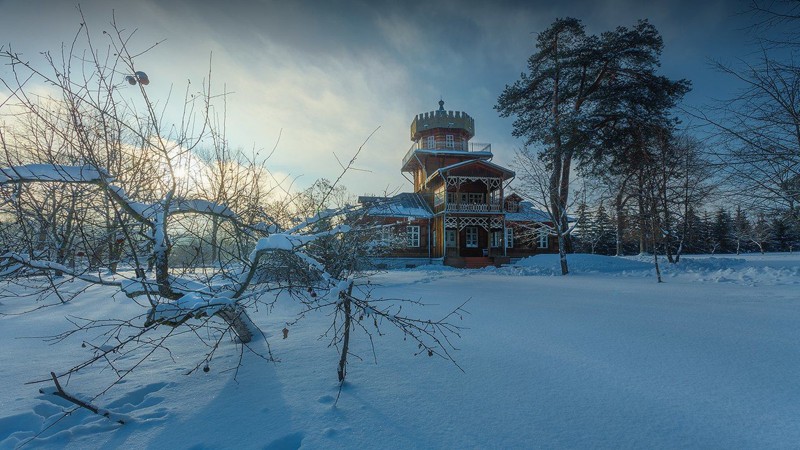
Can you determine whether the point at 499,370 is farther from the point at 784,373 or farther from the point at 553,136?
the point at 553,136

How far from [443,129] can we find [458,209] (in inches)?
315

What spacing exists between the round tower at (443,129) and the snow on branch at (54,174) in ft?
80.1

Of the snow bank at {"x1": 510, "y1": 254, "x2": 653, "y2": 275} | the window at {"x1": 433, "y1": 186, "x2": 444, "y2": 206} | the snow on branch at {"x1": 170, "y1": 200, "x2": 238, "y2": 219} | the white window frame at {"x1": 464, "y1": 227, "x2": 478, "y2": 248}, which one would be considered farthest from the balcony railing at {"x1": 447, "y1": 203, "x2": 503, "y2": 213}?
the snow on branch at {"x1": 170, "y1": 200, "x2": 238, "y2": 219}

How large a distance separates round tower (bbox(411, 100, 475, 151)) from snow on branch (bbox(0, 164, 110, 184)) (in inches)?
962

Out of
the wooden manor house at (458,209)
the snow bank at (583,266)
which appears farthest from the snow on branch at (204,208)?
Result: the wooden manor house at (458,209)

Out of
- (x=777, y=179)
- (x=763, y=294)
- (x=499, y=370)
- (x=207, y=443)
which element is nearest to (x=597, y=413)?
(x=499, y=370)

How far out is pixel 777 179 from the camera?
14.7 ft

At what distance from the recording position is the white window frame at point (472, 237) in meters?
24.0

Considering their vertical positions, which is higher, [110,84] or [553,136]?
[553,136]

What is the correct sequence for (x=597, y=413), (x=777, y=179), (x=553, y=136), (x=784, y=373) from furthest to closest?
1. (x=553, y=136)
2. (x=777, y=179)
3. (x=784, y=373)
4. (x=597, y=413)

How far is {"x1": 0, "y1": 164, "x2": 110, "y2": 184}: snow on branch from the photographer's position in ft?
6.86

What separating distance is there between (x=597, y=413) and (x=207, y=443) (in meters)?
2.34

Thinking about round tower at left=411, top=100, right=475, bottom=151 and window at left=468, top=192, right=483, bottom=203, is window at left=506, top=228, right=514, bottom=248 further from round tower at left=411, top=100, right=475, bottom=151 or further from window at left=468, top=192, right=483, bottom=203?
round tower at left=411, top=100, right=475, bottom=151

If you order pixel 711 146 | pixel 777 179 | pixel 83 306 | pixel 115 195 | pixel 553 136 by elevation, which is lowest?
pixel 83 306
